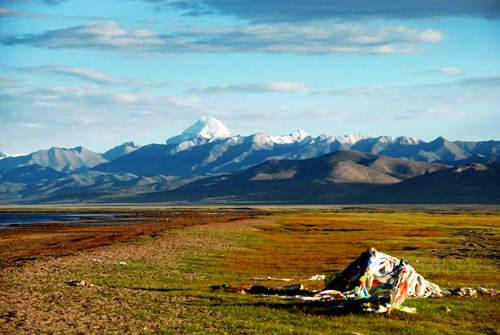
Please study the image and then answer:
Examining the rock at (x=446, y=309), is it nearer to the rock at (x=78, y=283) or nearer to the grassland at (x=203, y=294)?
the grassland at (x=203, y=294)

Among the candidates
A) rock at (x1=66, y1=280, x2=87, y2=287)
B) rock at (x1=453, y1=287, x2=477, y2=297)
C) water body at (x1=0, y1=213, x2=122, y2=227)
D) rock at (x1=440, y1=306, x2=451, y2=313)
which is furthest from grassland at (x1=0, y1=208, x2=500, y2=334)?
water body at (x1=0, y1=213, x2=122, y2=227)

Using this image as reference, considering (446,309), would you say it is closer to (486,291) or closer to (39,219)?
(486,291)

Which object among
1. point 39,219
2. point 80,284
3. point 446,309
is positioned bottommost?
point 39,219

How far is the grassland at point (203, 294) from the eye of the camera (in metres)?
23.4

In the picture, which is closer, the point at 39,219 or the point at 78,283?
the point at 78,283

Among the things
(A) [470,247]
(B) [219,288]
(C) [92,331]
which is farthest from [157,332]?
(A) [470,247]

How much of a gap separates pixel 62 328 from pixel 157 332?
3.17 meters

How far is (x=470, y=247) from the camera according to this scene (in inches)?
2409

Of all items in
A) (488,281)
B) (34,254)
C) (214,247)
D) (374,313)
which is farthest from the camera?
(214,247)

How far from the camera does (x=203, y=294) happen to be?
30500 millimetres

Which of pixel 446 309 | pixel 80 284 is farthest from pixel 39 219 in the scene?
pixel 446 309

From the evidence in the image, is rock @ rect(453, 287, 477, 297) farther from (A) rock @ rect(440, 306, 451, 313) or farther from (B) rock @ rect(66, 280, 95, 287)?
(B) rock @ rect(66, 280, 95, 287)

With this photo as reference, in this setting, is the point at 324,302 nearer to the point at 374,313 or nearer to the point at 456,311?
the point at 374,313

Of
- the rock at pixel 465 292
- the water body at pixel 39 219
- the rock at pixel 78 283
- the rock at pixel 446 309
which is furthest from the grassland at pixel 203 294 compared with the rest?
the water body at pixel 39 219
